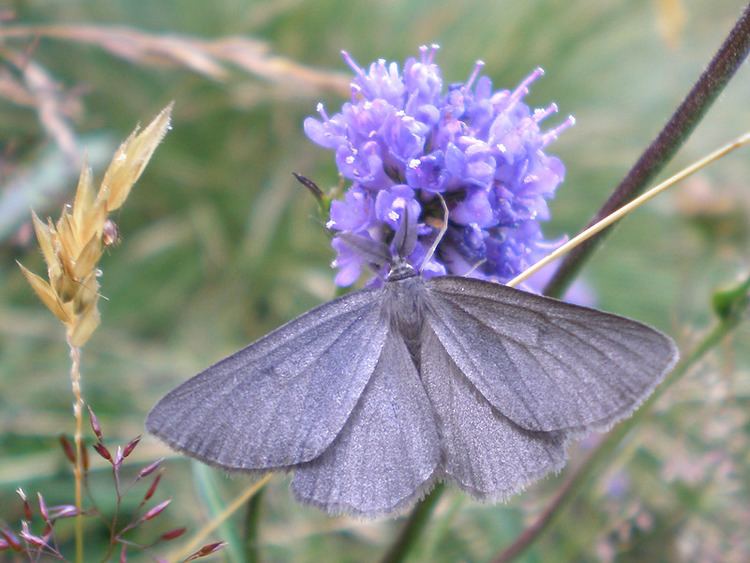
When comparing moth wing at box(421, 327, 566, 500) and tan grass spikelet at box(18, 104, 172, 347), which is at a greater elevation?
tan grass spikelet at box(18, 104, 172, 347)

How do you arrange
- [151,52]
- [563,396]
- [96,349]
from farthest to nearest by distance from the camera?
[96,349] → [151,52] → [563,396]

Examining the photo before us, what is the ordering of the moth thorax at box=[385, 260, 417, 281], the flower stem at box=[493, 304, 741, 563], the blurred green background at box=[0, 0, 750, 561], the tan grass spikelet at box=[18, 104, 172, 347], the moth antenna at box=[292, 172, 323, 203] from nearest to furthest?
the tan grass spikelet at box=[18, 104, 172, 347] → the moth antenna at box=[292, 172, 323, 203] → the moth thorax at box=[385, 260, 417, 281] → the flower stem at box=[493, 304, 741, 563] → the blurred green background at box=[0, 0, 750, 561]

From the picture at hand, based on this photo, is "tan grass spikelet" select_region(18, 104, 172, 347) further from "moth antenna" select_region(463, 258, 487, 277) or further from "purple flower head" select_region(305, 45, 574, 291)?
"moth antenna" select_region(463, 258, 487, 277)

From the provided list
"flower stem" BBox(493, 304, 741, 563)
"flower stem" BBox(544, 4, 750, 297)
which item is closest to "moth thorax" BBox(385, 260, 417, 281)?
"flower stem" BBox(544, 4, 750, 297)

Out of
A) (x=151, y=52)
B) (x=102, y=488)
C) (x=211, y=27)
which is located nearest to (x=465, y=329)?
(x=151, y=52)

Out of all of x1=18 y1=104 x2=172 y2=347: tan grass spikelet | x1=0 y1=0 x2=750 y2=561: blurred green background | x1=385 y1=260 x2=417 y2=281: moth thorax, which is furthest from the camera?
x1=0 y1=0 x2=750 y2=561: blurred green background

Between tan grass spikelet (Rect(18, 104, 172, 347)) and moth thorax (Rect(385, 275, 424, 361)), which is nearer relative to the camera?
tan grass spikelet (Rect(18, 104, 172, 347))

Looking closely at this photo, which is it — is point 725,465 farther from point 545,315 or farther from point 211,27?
point 211,27
